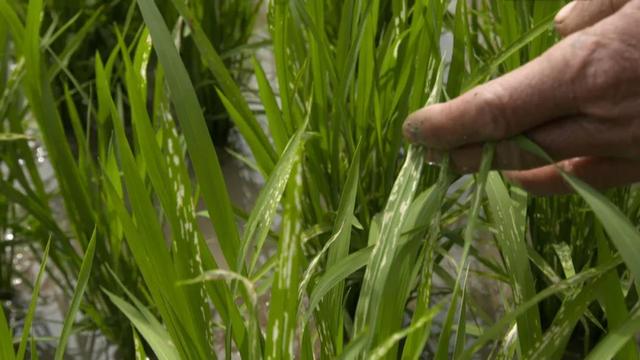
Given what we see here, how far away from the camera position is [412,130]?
2.24 ft

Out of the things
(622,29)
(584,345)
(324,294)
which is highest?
(622,29)

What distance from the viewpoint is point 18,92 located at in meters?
0.97

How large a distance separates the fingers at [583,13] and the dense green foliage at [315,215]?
0.30ft

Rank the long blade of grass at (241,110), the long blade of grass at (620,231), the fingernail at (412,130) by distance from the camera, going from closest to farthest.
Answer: the long blade of grass at (620,231) < the fingernail at (412,130) < the long blade of grass at (241,110)

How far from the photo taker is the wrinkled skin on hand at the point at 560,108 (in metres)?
0.63

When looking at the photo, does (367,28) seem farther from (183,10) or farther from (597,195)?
(597,195)

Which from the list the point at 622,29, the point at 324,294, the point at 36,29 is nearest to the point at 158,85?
the point at 36,29

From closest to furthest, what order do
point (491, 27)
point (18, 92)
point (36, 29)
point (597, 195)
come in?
point (597, 195), point (36, 29), point (18, 92), point (491, 27)

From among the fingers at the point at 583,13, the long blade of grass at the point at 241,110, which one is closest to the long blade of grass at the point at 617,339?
the fingers at the point at 583,13

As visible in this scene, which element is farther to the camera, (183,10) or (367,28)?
(367,28)

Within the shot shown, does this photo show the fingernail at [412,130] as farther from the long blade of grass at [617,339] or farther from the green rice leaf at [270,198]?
the long blade of grass at [617,339]

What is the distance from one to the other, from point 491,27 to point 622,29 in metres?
0.56

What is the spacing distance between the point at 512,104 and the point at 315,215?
32 cm

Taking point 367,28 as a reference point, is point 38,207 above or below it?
below
